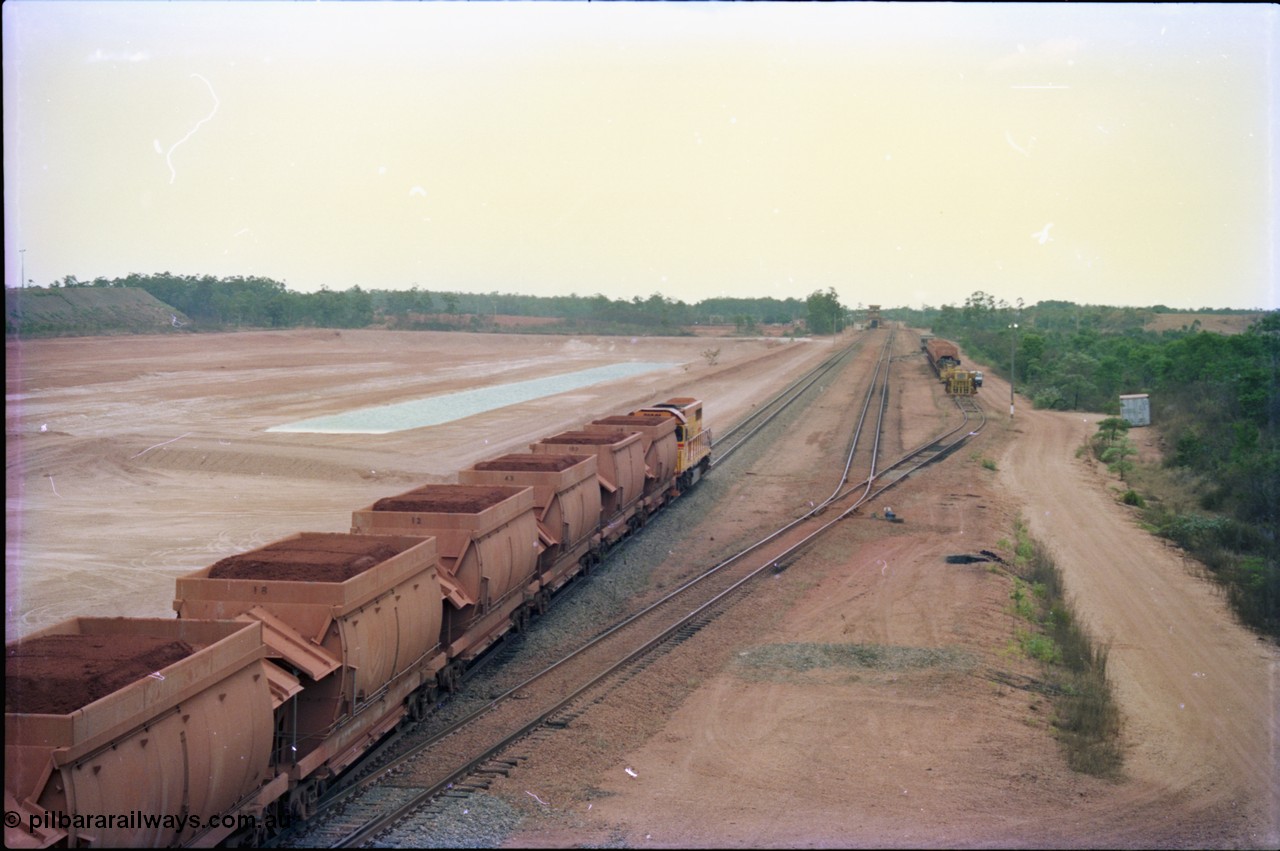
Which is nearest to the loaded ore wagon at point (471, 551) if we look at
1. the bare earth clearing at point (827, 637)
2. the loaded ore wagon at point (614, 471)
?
the bare earth clearing at point (827, 637)

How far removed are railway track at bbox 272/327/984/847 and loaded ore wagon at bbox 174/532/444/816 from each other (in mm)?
539

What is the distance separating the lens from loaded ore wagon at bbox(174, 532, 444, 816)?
11125mm

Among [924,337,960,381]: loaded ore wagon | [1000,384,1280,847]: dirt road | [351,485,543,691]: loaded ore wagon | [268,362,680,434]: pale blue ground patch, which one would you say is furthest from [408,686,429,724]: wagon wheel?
[924,337,960,381]: loaded ore wagon

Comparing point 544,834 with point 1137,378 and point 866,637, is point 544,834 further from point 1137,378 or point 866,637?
point 1137,378

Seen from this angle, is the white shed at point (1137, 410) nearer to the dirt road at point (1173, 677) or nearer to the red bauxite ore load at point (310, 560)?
the dirt road at point (1173, 677)

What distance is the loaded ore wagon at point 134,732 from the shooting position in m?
7.61

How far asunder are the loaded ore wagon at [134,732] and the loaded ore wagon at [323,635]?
608 mm

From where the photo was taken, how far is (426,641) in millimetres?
14125

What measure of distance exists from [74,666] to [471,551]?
7.24 meters

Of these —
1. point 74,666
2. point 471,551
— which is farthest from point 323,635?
point 471,551

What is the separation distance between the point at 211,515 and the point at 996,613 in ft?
76.2

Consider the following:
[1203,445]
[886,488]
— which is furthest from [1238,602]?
[1203,445]

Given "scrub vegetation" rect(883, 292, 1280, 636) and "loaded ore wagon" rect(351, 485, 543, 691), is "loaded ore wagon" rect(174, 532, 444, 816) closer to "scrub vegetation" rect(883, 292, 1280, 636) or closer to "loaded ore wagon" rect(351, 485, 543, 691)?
"loaded ore wagon" rect(351, 485, 543, 691)

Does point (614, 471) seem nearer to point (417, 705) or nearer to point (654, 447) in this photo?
point (654, 447)
